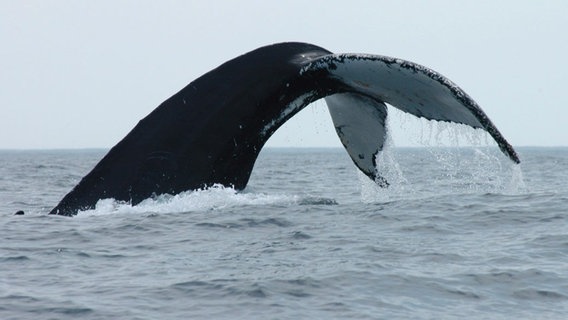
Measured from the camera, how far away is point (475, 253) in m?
8.70

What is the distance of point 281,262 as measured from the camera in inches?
312

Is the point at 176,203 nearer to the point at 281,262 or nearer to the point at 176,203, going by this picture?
the point at 176,203

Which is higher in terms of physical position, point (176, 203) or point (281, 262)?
point (176, 203)

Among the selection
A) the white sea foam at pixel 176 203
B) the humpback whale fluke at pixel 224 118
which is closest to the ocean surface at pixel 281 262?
the white sea foam at pixel 176 203

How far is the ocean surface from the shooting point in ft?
21.5

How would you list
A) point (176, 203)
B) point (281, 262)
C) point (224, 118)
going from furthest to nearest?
point (176, 203) → point (281, 262) → point (224, 118)

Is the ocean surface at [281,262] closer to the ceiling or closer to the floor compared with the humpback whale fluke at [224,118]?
closer to the floor

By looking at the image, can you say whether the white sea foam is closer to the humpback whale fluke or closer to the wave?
the wave

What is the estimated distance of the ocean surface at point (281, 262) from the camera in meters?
6.55

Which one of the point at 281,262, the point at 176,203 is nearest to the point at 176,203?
the point at 176,203

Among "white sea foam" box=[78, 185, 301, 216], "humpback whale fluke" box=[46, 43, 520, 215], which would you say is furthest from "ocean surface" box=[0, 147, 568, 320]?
"humpback whale fluke" box=[46, 43, 520, 215]

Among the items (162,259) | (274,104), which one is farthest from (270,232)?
(274,104)

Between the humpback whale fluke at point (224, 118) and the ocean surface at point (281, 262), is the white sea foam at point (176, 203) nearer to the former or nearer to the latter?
the ocean surface at point (281, 262)

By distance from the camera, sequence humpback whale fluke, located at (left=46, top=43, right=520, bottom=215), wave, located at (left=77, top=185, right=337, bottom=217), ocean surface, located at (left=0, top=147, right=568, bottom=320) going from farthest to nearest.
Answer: wave, located at (left=77, top=185, right=337, bottom=217) → humpback whale fluke, located at (left=46, top=43, right=520, bottom=215) → ocean surface, located at (left=0, top=147, right=568, bottom=320)
